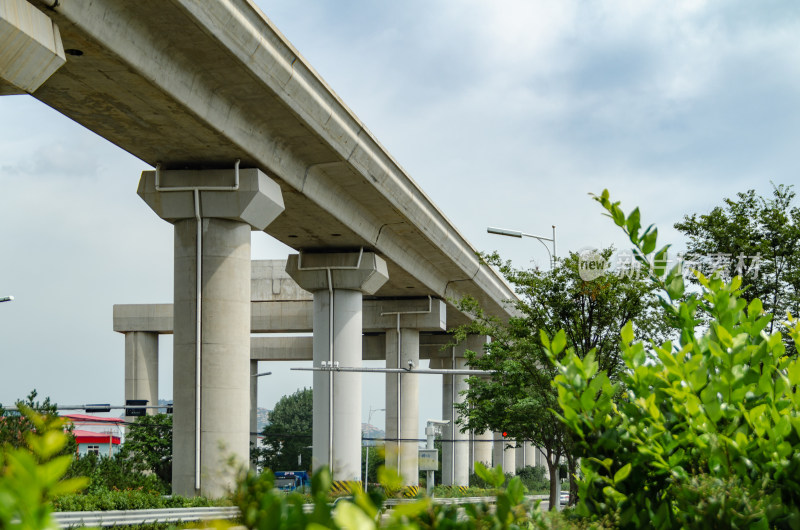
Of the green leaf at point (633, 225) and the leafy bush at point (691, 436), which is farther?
the green leaf at point (633, 225)

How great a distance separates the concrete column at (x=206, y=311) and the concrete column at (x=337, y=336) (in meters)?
8.67

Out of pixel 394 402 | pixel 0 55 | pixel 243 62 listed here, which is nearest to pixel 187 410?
pixel 243 62

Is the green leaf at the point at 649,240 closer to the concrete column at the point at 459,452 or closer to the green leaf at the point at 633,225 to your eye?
the green leaf at the point at 633,225

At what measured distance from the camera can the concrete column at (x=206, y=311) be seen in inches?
859

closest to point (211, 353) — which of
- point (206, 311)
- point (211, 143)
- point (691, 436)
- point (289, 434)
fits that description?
point (206, 311)

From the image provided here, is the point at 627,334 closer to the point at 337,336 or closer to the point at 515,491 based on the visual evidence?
the point at 515,491

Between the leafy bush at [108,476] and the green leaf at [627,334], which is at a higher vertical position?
the green leaf at [627,334]

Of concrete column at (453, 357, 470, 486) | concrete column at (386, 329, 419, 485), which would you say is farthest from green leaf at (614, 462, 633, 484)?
concrete column at (453, 357, 470, 486)

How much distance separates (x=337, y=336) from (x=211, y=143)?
1231 centimetres

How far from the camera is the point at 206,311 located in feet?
72.2

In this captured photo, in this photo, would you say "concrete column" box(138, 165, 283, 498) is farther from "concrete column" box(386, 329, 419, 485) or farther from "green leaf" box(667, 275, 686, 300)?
"concrete column" box(386, 329, 419, 485)

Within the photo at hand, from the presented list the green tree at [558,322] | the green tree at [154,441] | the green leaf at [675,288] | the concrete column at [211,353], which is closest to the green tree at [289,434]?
the green tree at [154,441]

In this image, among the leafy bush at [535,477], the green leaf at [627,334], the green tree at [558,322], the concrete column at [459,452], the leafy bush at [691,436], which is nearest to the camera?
the leafy bush at [691,436]

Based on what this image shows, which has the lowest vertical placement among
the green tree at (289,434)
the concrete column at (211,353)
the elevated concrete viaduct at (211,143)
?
the green tree at (289,434)
